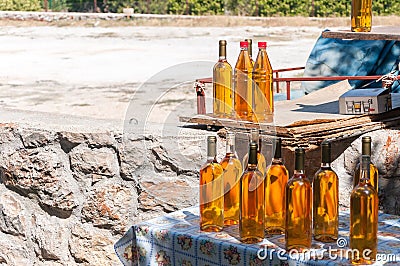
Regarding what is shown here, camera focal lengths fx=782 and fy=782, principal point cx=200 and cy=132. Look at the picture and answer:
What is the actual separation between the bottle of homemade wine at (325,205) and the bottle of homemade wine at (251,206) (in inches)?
5.9

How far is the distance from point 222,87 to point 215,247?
2.15 ft

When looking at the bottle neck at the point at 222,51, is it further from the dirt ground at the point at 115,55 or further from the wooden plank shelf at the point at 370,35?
the dirt ground at the point at 115,55

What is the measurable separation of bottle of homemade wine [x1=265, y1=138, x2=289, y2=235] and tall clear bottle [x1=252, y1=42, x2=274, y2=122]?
32 centimetres

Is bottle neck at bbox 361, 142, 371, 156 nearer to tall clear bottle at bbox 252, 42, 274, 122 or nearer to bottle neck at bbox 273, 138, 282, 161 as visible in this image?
bottle neck at bbox 273, 138, 282, 161

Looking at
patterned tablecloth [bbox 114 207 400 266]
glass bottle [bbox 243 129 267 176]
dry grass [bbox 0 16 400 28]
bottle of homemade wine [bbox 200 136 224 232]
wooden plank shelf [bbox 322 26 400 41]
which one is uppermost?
wooden plank shelf [bbox 322 26 400 41]

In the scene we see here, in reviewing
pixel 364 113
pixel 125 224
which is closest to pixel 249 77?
pixel 364 113

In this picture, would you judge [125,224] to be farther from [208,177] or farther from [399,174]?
[399,174]

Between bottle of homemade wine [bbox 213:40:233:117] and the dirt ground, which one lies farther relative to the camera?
the dirt ground

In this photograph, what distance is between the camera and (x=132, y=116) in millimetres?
2957

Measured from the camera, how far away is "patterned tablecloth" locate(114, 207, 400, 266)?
2066 millimetres

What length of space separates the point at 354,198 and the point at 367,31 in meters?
0.93

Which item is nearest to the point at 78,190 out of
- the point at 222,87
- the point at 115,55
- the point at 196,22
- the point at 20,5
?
the point at 222,87

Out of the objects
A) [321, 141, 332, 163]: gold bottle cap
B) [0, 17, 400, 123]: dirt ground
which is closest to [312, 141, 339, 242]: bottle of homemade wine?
[321, 141, 332, 163]: gold bottle cap

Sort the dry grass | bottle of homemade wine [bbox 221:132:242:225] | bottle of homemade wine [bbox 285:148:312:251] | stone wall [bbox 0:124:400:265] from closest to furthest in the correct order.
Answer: bottle of homemade wine [bbox 285:148:312:251]
bottle of homemade wine [bbox 221:132:242:225]
stone wall [bbox 0:124:400:265]
the dry grass
